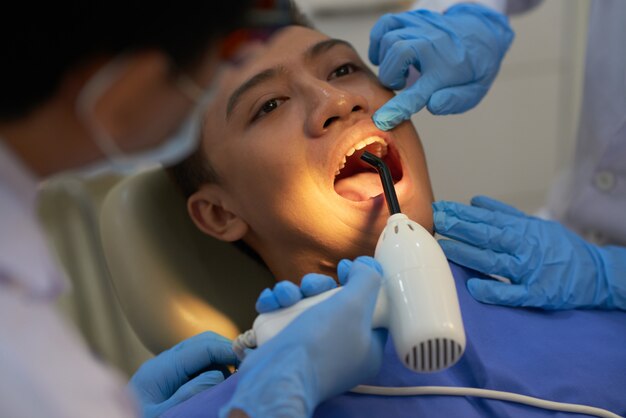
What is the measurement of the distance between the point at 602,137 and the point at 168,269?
110 cm

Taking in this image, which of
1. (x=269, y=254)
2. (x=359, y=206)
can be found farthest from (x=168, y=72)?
(x=269, y=254)

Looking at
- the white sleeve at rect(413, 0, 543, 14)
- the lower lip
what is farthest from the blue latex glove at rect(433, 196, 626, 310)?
the white sleeve at rect(413, 0, 543, 14)

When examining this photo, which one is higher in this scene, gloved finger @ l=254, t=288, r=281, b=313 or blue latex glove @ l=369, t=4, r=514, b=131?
blue latex glove @ l=369, t=4, r=514, b=131

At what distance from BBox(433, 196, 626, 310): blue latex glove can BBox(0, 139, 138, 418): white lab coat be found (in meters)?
0.90

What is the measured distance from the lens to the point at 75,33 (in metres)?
0.64

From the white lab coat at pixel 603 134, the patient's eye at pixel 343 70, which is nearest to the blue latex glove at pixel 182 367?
the patient's eye at pixel 343 70

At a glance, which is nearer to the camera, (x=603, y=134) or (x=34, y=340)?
(x=34, y=340)

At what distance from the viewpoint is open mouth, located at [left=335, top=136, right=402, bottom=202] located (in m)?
1.48

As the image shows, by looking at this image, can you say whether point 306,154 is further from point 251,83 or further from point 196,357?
point 196,357

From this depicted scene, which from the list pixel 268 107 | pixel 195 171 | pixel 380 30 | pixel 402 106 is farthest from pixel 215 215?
pixel 380 30

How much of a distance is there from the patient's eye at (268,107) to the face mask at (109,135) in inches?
27.2

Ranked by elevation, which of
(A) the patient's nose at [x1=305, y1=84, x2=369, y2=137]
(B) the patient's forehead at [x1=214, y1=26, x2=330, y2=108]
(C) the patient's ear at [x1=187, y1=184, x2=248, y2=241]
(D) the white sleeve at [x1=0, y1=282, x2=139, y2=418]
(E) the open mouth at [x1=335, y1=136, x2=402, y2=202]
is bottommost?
(C) the patient's ear at [x1=187, y1=184, x2=248, y2=241]

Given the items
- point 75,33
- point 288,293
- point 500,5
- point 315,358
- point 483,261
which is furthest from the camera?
point 500,5

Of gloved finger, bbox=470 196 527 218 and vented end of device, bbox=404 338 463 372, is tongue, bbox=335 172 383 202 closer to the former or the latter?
gloved finger, bbox=470 196 527 218
